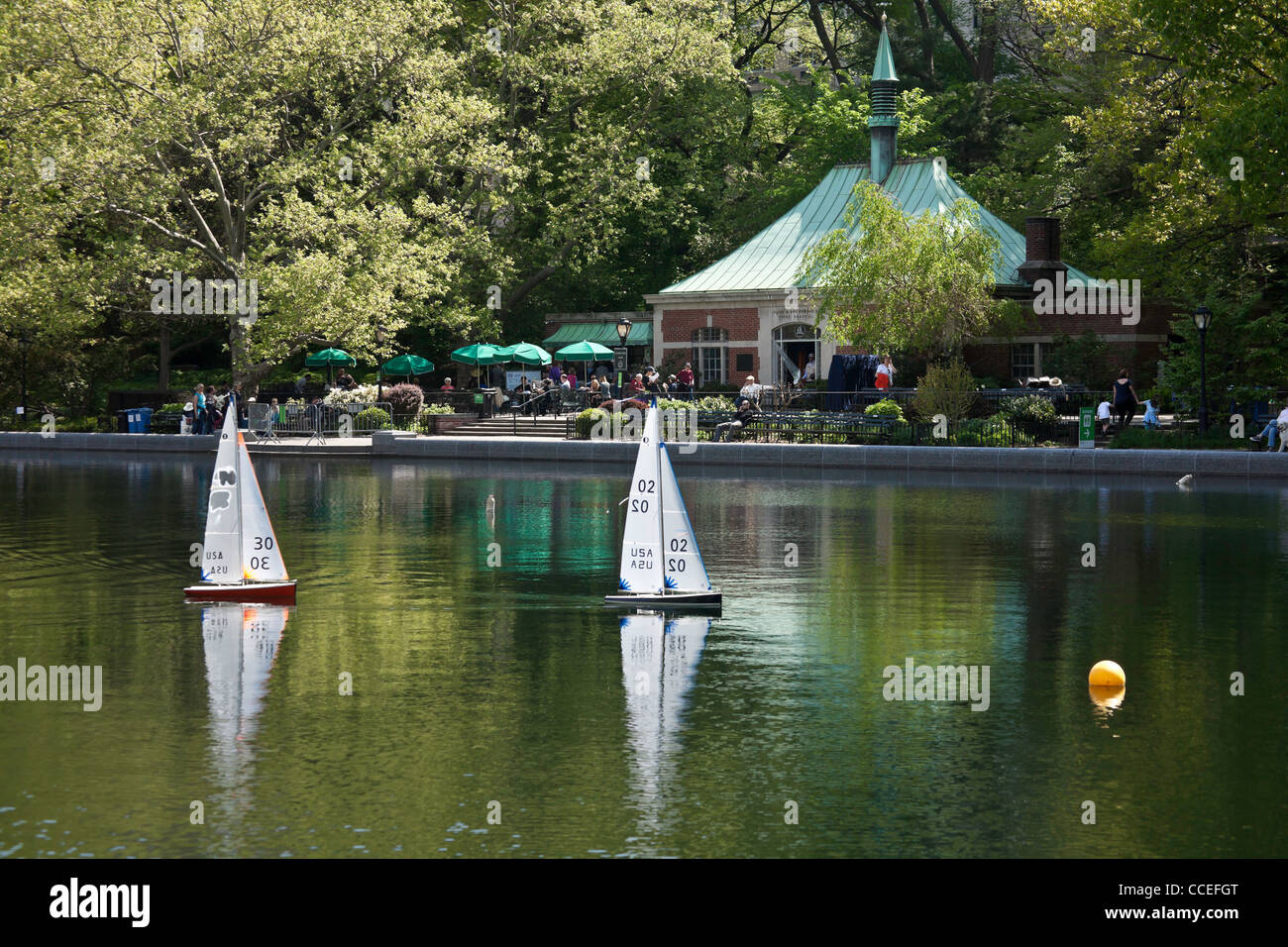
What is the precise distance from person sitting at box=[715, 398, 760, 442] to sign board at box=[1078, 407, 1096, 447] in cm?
886

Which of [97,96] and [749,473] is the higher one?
[97,96]

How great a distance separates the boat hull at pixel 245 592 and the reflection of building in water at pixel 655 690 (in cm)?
402

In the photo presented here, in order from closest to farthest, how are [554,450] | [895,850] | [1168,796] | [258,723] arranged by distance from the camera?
1. [895,850]
2. [1168,796]
3. [258,723]
4. [554,450]

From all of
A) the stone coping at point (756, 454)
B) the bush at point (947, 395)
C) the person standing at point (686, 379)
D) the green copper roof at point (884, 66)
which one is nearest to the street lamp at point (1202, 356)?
the stone coping at point (756, 454)

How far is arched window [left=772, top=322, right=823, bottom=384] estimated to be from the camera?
55250 millimetres

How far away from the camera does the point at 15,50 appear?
48.9 metres

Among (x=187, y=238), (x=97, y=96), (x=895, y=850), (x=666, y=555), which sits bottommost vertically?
(x=895, y=850)

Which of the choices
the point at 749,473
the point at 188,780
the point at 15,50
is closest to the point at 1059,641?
the point at 188,780

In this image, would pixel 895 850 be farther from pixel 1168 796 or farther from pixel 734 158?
pixel 734 158

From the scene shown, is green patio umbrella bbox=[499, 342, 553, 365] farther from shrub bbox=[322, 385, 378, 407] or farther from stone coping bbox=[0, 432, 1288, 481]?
stone coping bbox=[0, 432, 1288, 481]

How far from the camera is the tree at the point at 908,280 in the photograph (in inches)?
1751

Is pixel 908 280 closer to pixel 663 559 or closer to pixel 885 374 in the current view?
pixel 885 374

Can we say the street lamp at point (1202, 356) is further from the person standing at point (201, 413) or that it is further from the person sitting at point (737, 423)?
the person standing at point (201, 413)

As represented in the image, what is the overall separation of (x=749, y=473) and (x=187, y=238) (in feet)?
73.6
